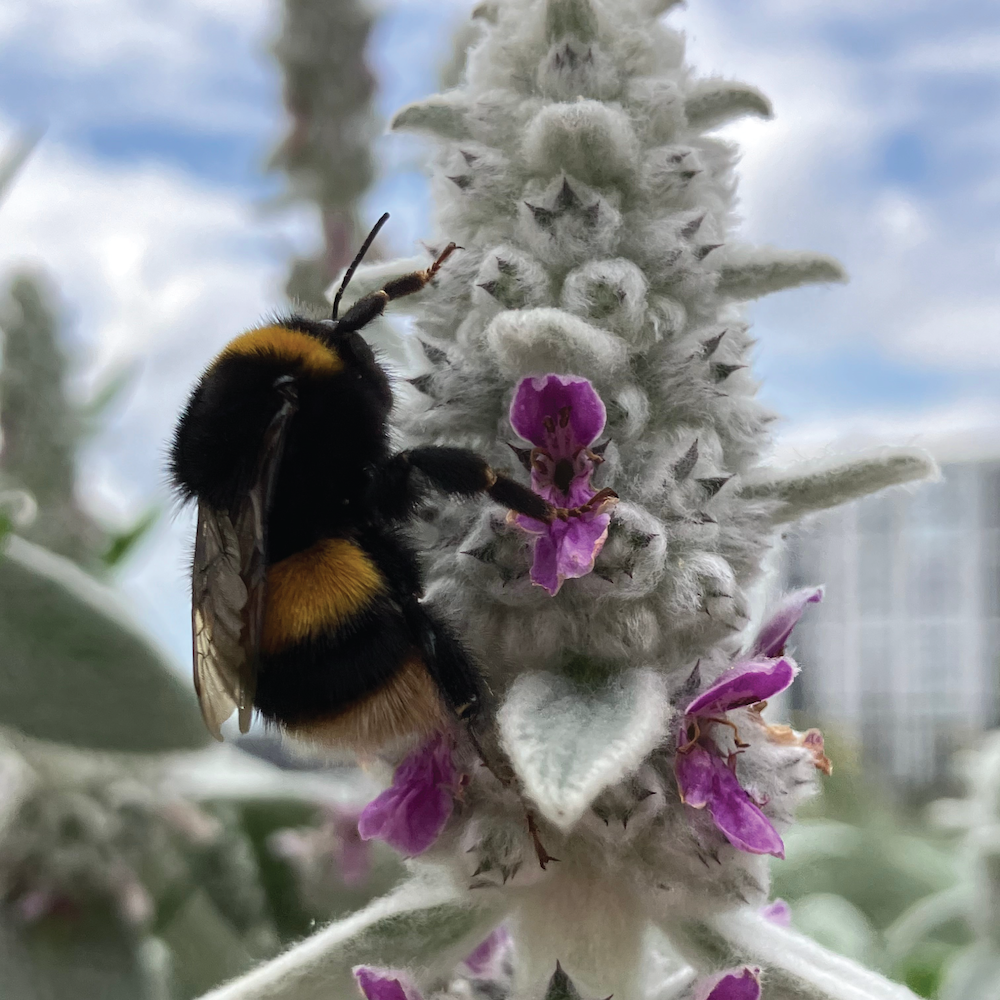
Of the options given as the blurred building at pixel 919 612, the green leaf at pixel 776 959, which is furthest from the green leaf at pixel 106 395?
the blurred building at pixel 919 612

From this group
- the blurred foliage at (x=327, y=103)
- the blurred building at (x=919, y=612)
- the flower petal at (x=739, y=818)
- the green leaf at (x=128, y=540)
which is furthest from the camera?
the blurred building at (x=919, y=612)

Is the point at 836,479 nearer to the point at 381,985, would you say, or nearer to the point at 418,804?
the point at 418,804

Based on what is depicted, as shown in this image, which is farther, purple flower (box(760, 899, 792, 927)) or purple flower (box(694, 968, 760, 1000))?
purple flower (box(760, 899, 792, 927))

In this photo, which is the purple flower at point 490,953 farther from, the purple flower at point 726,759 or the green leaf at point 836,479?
the green leaf at point 836,479

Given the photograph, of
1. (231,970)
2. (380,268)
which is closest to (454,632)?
(380,268)

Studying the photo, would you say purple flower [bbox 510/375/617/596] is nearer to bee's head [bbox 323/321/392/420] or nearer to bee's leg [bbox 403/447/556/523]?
bee's leg [bbox 403/447/556/523]

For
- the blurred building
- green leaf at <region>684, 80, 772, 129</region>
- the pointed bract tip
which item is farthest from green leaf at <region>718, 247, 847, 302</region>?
the blurred building

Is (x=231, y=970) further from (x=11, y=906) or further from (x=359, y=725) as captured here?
(x=359, y=725)
